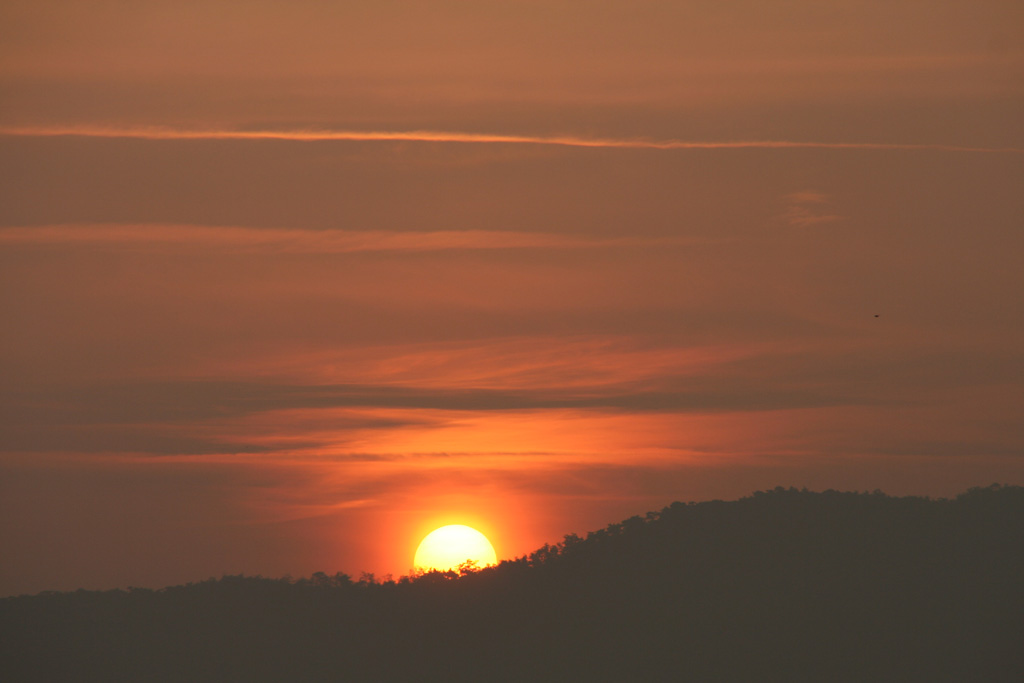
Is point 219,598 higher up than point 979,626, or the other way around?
point 219,598

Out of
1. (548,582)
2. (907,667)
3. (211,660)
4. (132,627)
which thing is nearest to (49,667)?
(132,627)

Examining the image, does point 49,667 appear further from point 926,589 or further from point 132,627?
point 926,589

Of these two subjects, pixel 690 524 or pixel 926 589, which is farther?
pixel 690 524

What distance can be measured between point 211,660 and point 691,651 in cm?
3269

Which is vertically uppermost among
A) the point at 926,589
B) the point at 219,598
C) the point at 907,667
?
the point at 219,598

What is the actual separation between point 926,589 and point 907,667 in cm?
713

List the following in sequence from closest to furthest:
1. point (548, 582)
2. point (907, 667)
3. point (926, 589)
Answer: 1. point (907, 667)
2. point (926, 589)
3. point (548, 582)

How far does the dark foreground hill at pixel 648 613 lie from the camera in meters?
82.9

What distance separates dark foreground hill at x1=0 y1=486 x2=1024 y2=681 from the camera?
82.9m

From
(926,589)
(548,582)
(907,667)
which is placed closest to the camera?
(907,667)

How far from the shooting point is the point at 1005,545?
8931 cm

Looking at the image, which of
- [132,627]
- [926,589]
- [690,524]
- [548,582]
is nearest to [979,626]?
[926,589]

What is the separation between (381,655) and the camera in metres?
88.8

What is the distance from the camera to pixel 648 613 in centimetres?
8775
